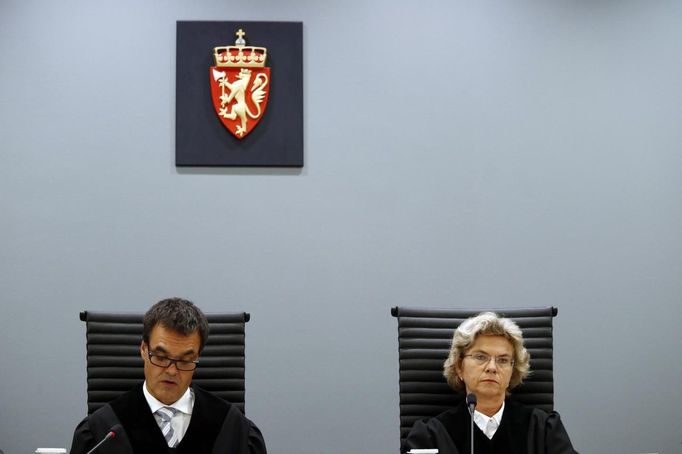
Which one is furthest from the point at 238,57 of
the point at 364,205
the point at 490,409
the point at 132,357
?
the point at 490,409

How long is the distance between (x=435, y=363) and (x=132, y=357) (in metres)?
1.07

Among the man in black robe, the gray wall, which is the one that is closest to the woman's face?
the man in black robe

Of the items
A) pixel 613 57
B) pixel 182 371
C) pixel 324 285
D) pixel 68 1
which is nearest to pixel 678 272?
pixel 613 57

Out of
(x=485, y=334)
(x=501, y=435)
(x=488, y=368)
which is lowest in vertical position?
(x=501, y=435)

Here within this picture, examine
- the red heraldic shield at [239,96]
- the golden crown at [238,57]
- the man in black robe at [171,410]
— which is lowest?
the man in black robe at [171,410]

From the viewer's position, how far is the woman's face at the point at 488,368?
3.11 metres

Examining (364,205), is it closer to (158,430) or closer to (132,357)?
(132,357)

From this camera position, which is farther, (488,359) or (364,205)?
(364,205)

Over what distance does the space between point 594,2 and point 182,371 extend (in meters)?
2.80

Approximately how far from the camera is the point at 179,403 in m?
2.93

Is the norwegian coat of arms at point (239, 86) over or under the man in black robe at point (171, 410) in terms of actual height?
over

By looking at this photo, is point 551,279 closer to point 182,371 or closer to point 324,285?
point 324,285

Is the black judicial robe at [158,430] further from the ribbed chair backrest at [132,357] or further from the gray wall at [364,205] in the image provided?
the gray wall at [364,205]

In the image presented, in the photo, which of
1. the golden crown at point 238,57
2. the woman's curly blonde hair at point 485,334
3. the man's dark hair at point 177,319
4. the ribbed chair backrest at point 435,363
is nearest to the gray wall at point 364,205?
the golden crown at point 238,57
